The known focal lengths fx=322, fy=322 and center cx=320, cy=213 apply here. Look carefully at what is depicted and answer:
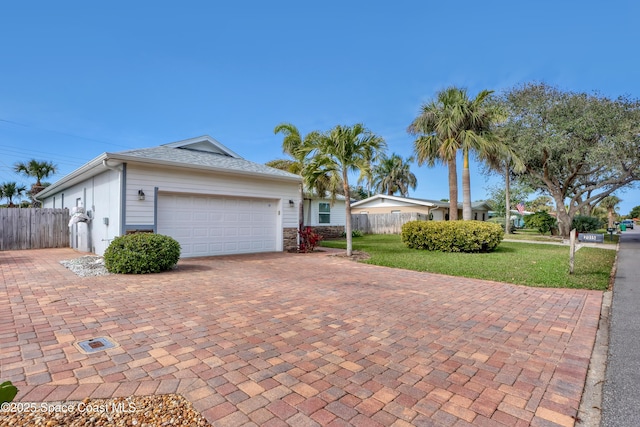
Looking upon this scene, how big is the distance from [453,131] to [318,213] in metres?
9.35

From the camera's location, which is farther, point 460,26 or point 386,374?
point 460,26

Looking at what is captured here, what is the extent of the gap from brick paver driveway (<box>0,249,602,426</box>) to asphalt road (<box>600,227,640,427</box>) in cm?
21

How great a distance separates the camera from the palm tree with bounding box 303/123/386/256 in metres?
10.6

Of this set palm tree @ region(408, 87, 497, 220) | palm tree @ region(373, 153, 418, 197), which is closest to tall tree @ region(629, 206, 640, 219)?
palm tree @ region(373, 153, 418, 197)

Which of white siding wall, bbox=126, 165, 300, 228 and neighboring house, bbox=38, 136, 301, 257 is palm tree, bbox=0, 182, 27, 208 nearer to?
neighboring house, bbox=38, 136, 301, 257

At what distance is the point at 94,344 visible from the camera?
11.1ft

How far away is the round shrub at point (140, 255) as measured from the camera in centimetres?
720

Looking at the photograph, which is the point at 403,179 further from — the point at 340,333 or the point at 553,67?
the point at 340,333

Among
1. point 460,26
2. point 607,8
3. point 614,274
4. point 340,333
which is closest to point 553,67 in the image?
point 607,8

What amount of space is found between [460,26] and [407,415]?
1377 cm

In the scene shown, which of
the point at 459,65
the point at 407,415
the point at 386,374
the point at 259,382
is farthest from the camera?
the point at 459,65

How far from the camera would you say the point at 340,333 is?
3.85 m

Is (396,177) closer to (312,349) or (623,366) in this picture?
(623,366)

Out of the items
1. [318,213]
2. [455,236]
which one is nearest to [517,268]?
[455,236]
